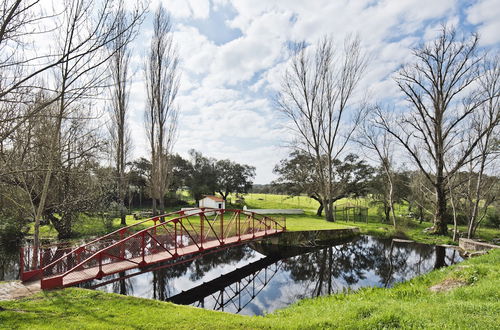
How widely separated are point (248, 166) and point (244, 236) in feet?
85.1

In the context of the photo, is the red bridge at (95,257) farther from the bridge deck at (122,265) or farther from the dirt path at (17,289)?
the dirt path at (17,289)

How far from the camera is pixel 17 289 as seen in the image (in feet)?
21.7

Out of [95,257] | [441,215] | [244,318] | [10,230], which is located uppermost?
[95,257]

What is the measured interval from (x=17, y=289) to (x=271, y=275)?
807 centimetres

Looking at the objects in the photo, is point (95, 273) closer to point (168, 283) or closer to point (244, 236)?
point (168, 283)

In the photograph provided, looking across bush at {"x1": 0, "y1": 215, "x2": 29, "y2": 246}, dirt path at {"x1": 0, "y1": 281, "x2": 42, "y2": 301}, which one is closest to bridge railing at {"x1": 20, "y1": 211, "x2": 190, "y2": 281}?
dirt path at {"x1": 0, "y1": 281, "x2": 42, "y2": 301}

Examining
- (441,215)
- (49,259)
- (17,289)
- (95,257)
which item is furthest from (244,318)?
(441,215)

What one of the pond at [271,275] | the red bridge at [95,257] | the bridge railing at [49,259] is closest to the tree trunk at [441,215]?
the pond at [271,275]

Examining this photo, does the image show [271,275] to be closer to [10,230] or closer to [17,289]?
[17,289]

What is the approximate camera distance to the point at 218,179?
36.0 m

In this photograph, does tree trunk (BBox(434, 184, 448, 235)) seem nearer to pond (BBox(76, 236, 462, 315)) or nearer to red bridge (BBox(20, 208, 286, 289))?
pond (BBox(76, 236, 462, 315))

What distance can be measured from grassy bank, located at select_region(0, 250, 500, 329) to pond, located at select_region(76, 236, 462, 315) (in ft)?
5.38

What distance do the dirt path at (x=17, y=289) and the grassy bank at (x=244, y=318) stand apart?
15.7 inches

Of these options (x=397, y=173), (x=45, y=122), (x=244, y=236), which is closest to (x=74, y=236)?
(x=45, y=122)
